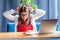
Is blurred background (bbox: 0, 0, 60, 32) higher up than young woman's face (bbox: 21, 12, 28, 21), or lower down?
higher up

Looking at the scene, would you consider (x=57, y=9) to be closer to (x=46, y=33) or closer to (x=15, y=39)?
(x=46, y=33)

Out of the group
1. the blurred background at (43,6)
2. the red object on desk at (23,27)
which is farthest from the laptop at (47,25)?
the blurred background at (43,6)

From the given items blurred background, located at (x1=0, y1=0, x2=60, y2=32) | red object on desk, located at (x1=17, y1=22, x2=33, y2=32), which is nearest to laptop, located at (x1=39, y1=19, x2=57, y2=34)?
red object on desk, located at (x1=17, y1=22, x2=33, y2=32)

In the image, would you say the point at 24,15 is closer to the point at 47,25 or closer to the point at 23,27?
the point at 23,27

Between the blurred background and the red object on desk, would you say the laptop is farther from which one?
the blurred background

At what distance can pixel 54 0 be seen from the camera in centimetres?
303

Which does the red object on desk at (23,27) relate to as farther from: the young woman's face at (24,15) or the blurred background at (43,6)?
the blurred background at (43,6)

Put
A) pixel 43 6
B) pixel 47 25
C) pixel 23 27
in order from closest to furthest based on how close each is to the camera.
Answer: pixel 47 25 < pixel 23 27 < pixel 43 6

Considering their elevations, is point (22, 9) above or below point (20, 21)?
above

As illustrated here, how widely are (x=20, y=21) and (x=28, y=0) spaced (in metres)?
0.50

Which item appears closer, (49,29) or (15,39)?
(15,39)

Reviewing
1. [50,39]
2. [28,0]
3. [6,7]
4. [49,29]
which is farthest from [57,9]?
[50,39]

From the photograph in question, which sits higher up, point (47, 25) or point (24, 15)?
point (24, 15)

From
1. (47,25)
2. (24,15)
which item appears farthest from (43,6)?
(47,25)
